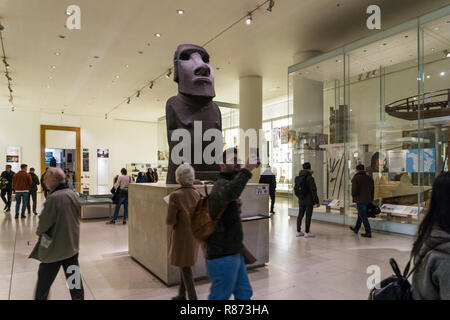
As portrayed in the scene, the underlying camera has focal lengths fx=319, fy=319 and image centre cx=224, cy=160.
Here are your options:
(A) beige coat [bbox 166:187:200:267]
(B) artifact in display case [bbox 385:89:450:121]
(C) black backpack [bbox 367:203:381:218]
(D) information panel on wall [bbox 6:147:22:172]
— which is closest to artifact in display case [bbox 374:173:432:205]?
(C) black backpack [bbox 367:203:381:218]

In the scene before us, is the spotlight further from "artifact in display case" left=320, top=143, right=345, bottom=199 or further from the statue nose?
"artifact in display case" left=320, top=143, right=345, bottom=199

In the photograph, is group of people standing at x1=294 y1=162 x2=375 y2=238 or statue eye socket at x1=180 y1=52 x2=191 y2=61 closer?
statue eye socket at x1=180 y1=52 x2=191 y2=61

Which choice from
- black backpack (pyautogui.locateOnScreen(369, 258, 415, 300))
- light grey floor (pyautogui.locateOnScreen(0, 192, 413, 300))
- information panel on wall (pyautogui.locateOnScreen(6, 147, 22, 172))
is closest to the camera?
black backpack (pyautogui.locateOnScreen(369, 258, 415, 300))

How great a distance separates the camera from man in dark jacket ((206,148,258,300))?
2265 mm

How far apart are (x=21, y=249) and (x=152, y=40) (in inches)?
246

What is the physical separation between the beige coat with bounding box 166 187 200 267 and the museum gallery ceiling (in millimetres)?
5491

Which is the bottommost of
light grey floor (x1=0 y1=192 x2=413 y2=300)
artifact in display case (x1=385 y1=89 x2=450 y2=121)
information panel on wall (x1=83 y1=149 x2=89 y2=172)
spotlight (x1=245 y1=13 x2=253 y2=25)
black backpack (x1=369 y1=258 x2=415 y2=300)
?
light grey floor (x1=0 y1=192 x2=413 y2=300)

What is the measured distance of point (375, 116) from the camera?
337 inches

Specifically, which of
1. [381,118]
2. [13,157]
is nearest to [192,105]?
[381,118]

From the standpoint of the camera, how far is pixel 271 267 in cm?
455

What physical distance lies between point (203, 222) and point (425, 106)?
695 centimetres
